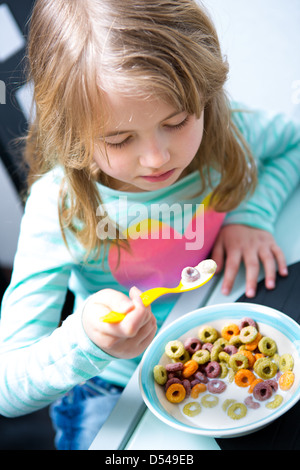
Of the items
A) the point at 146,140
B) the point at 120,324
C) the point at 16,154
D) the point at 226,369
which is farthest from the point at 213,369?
the point at 16,154

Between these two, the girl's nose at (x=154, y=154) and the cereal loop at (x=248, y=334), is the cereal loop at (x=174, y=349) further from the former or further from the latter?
the girl's nose at (x=154, y=154)

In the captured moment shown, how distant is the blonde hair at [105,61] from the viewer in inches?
15.7

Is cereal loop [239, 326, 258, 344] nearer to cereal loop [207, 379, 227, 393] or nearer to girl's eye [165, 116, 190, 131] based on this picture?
cereal loop [207, 379, 227, 393]

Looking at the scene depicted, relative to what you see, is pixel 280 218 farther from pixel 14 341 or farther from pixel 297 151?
pixel 14 341

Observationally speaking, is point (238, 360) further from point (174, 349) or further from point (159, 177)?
point (159, 177)

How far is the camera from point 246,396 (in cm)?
43

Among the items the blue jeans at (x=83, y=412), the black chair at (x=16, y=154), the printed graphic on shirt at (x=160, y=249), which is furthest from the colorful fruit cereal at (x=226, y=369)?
the black chair at (x=16, y=154)

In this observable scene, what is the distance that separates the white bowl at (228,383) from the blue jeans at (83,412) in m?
0.22

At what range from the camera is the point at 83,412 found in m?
0.66

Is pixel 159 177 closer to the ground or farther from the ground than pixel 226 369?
farther from the ground

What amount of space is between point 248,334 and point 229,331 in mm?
20

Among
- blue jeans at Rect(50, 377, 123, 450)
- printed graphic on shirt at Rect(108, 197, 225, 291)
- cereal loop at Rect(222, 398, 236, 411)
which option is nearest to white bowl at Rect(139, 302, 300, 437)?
cereal loop at Rect(222, 398, 236, 411)

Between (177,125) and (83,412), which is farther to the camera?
(83,412)
